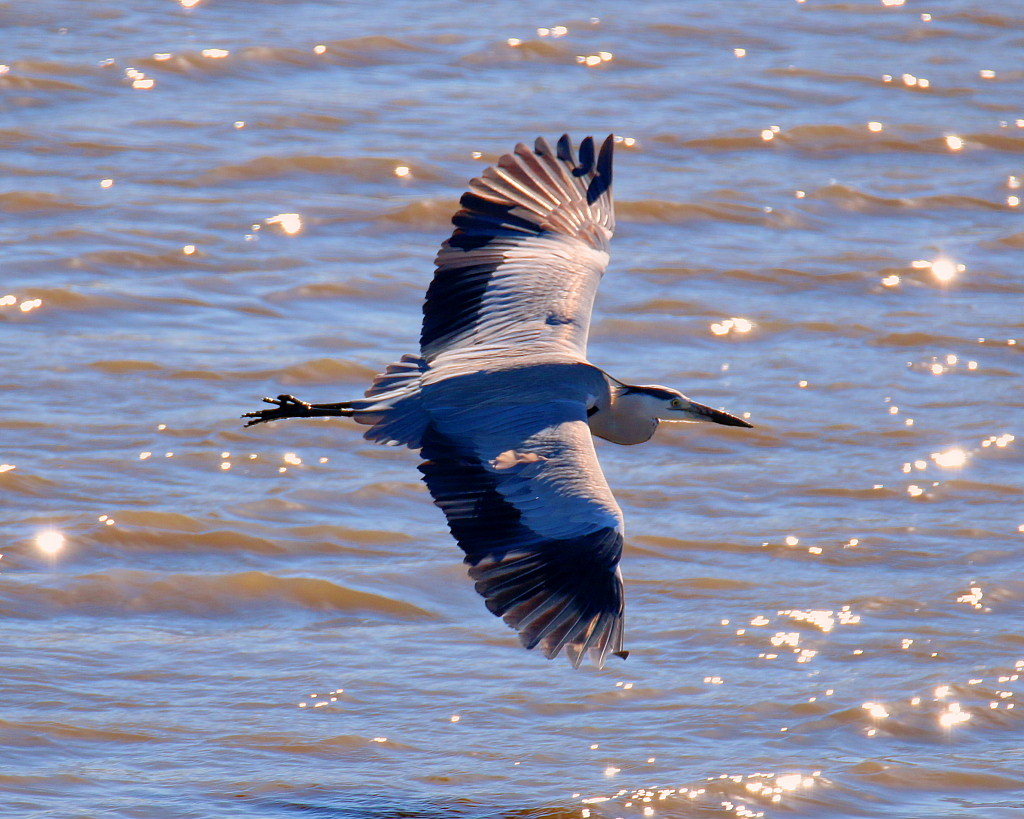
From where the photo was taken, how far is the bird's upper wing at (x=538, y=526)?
4758 millimetres

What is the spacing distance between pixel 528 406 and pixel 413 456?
216 cm

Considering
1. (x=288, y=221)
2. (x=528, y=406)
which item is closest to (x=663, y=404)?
(x=528, y=406)

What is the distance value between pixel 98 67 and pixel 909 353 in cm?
607

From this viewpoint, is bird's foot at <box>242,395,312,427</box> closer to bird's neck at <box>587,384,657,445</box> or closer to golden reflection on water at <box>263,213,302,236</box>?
bird's neck at <box>587,384,657,445</box>

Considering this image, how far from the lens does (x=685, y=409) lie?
6.50 metres

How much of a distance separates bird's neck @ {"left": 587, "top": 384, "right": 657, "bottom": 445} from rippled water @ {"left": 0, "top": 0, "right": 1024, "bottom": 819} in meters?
0.70

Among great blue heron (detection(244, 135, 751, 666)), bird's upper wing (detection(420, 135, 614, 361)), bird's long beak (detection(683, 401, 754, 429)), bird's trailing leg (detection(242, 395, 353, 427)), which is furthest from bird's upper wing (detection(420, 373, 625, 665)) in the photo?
bird's long beak (detection(683, 401, 754, 429))

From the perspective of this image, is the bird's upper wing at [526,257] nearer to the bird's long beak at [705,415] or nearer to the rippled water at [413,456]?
the bird's long beak at [705,415]

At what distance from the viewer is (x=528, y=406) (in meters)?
5.55

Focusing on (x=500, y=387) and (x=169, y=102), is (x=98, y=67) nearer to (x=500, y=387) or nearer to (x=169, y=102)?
(x=169, y=102)

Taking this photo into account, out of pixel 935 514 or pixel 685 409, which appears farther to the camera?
pixel 935 514

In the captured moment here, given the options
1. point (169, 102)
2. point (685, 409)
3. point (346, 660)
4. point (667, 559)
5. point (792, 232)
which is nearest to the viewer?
point (346, 660)

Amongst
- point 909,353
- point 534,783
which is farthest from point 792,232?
point 534,783

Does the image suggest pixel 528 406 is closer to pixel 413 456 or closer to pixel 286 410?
pixel 286 410
